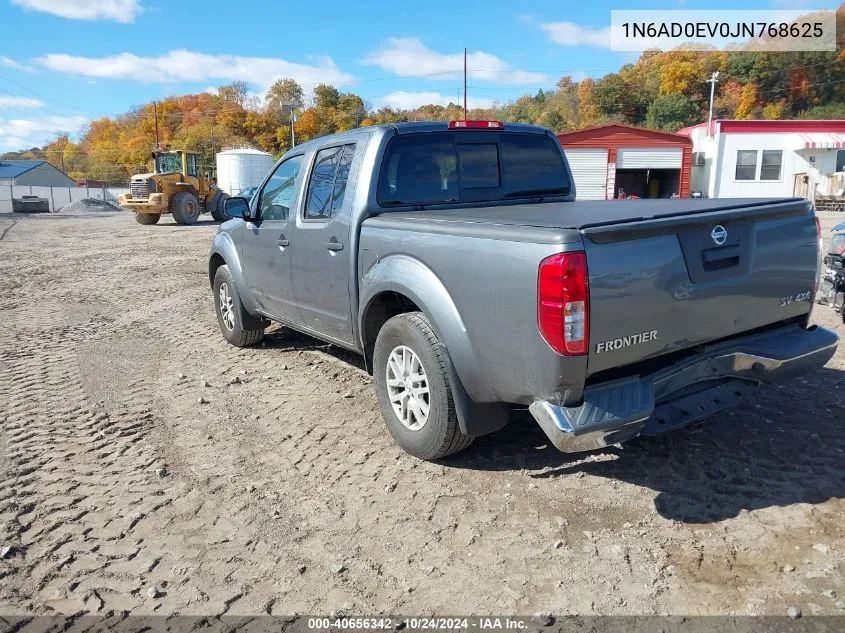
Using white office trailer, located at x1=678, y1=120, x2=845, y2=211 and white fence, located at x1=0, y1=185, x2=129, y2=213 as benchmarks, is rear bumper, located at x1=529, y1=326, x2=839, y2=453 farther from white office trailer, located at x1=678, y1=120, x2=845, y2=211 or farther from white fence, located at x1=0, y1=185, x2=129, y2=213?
white fence, located at x1=0, y1=185, x2=129, y2=213

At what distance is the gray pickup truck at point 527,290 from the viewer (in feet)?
9.53

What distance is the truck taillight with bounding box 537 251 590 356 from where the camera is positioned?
2.78 meters

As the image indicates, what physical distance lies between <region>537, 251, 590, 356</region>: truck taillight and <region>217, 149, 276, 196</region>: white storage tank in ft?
115

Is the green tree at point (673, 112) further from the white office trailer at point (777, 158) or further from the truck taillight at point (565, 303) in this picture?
the truck taillight at point (565, 303)

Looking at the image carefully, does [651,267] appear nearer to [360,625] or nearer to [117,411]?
[360,625]

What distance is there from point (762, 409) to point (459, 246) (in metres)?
2.67

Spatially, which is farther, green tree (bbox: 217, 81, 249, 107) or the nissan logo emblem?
green tree (bbox: 217, 81, 249, 107)

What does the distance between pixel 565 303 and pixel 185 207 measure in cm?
2467

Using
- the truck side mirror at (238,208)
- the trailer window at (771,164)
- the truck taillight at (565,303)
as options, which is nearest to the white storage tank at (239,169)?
the trailer window at (771,164)

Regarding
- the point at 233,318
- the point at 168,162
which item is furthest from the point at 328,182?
the point at 168,162

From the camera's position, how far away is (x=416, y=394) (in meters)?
3.78

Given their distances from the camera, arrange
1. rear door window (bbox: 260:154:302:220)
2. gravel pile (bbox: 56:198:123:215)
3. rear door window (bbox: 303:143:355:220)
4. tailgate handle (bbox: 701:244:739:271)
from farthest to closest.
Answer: gravel pile (bbox: 56:198:123:215)
rear door window (bbox: 260:154:302:220)
rear door window (bbox: 303:143:355:220)
tailgate handle (bbox: 701:244:739:271)

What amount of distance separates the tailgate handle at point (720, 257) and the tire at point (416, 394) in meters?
1.43

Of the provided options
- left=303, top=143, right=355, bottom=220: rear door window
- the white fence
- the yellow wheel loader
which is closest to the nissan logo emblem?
left=303, top=143, right=355, bottom=220: rear door window
